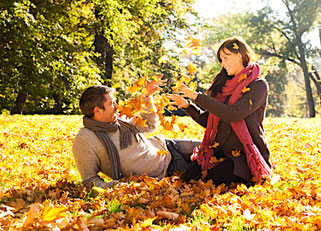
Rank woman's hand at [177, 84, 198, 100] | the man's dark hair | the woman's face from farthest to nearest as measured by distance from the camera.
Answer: the woman's face
the man's dark hair
woman's hand at [177, 84, 198, 100]

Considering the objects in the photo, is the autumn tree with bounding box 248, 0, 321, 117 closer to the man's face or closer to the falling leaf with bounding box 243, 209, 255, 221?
the man's face

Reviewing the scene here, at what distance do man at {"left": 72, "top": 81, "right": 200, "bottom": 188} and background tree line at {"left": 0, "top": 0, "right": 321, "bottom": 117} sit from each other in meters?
8.69

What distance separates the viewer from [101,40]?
1627 cm

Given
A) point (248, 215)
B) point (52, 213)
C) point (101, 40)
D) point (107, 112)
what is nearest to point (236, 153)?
point (248, 215)

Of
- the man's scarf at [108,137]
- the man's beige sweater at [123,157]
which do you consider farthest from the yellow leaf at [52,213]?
the man's scarf at [108,137]

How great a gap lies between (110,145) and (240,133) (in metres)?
1.32

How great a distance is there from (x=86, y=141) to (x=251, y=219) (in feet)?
5.64

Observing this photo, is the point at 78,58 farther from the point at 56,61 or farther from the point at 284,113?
the point at 284,113

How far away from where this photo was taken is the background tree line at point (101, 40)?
12.2 m

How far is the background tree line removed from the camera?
12.2m

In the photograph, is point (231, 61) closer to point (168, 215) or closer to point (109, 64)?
point (168, 215)

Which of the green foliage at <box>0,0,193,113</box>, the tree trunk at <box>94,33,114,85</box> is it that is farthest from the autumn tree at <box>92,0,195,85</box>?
the green foliage at <box>0,0,193,113</box>

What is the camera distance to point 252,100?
340 cm

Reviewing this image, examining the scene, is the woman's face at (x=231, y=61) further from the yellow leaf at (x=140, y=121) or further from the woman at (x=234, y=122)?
the yellow leaf at (x=140, y=121)
